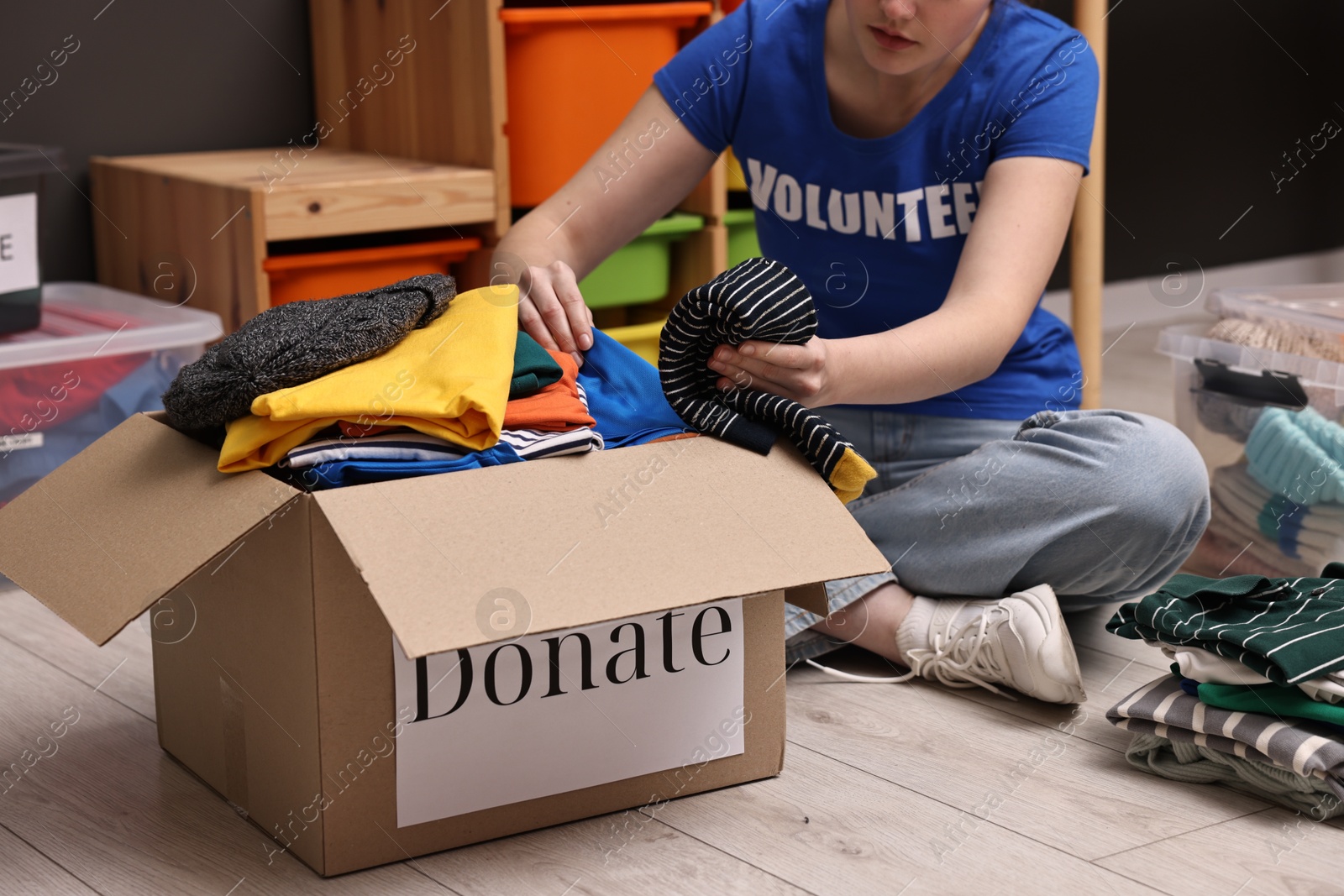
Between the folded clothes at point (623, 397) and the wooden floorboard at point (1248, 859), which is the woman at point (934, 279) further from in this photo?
the wooden floorboard at point (1248, 859)

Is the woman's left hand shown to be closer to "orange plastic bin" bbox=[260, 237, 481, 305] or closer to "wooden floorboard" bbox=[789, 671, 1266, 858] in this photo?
"wooden floorboard" bbox=[789, 671, 1266, 858]

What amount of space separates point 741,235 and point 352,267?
61 centimetres

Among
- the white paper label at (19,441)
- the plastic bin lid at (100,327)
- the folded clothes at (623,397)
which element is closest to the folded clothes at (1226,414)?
the folded clothes at (623,397)

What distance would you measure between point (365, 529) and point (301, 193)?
2.98 feet

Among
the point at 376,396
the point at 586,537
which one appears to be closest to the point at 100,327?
the point at 376,396

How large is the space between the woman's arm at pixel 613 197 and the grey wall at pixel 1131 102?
0.84 meters

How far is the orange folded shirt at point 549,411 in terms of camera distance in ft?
2.85

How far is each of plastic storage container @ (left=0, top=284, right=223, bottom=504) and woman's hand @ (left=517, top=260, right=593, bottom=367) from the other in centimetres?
64

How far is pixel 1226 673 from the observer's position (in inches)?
36.8

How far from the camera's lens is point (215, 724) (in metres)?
0.93

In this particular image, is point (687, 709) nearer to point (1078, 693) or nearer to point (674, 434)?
point (674, 434)

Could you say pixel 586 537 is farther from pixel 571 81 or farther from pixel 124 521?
pixel 571 81

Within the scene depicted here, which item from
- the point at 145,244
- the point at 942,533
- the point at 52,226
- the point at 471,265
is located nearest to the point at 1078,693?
the point at 942,533

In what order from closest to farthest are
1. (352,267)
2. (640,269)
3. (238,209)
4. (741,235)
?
(238,209) → (352,267) → (640,269) → (741,235)
